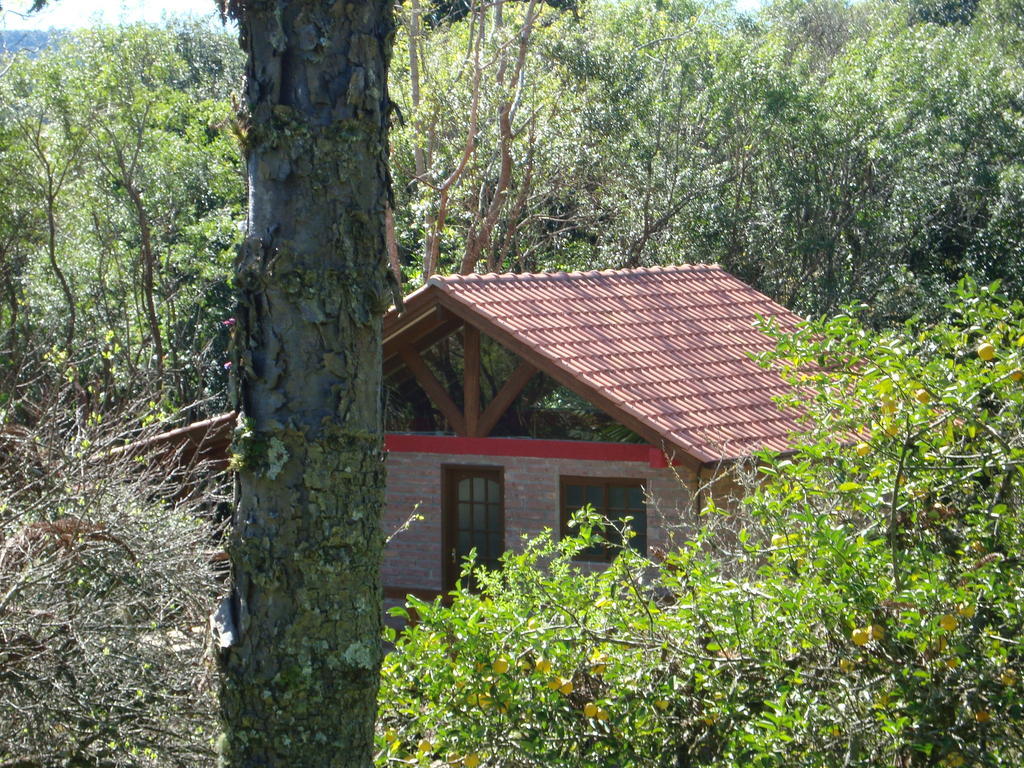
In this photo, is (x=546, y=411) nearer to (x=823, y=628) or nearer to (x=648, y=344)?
(x=648, y=344)

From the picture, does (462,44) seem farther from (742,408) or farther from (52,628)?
(52,628)

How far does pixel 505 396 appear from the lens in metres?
12.0

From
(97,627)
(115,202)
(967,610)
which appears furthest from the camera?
(115,202)

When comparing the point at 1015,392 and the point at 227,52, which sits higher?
the point at 227,52

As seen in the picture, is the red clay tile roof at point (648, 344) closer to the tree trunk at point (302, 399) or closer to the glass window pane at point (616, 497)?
the glass window pane at point (616, 497)

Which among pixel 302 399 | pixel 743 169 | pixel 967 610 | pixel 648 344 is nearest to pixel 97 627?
pixel 302 399

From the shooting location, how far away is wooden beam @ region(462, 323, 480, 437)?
39.8 ft

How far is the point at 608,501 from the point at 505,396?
1.45m

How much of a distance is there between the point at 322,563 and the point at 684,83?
63.1ft

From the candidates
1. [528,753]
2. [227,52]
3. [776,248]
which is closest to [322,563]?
[528,753]

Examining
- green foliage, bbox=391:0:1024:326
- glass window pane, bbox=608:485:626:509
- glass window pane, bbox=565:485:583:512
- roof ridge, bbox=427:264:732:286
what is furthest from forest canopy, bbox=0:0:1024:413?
glass window pane, bbox=608:485:626:509

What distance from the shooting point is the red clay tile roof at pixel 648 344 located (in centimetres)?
1108

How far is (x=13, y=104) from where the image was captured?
70.5 ft

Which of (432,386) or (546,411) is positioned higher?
(432,386)
